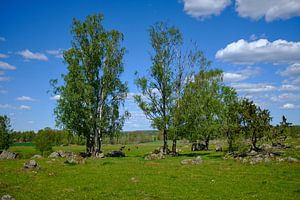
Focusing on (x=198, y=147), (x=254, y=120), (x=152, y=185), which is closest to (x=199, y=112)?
(x=254, y=120)

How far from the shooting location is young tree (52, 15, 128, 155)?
58406mm

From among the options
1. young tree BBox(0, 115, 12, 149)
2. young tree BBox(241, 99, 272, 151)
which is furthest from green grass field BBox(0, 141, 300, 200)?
young tree BBox(0, 115, 12, 149)

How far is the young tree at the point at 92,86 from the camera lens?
58.4 m

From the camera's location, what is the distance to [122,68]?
6266 centimetres

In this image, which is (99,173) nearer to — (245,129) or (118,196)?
(118,196)

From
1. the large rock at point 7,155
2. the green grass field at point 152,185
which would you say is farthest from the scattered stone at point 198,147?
the green grass field at point 152,185

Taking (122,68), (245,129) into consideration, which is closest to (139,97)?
(122,68)

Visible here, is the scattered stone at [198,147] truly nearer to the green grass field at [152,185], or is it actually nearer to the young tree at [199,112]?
the young tree at [199,112]

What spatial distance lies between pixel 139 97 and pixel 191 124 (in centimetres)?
1137

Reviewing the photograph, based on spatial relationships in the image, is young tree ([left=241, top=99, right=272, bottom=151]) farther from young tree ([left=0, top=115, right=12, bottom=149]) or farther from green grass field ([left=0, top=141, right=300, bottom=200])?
young tree ([left=0, top=115, right=12, bottom=149])

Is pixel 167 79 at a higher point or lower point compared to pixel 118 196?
higher

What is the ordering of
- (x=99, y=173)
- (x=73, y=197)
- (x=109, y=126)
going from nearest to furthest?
(x=73, y=197), (x=99, y=173), (x=109, y=126)

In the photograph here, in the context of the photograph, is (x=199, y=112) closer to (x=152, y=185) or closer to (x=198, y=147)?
(x=198, y=147)

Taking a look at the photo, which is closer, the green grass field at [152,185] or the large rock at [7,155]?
the green grass field at [152,185]
